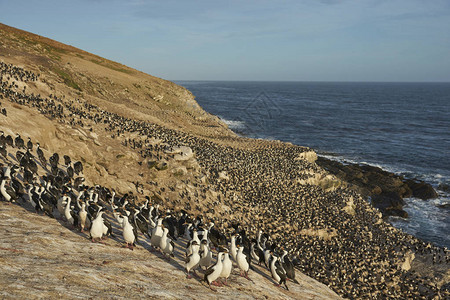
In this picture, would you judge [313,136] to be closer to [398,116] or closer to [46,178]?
[398,116]

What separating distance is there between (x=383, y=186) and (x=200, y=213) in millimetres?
38409

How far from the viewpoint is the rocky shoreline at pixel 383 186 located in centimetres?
4506

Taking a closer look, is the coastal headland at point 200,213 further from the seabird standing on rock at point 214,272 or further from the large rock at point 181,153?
the seabird standing on rock at point 214,272

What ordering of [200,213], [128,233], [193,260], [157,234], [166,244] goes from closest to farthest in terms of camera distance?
[193,260] < [166,244] < [128,233] < [157,234] < [200,213]

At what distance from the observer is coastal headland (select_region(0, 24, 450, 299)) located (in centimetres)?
1158

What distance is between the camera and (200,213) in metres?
25.1

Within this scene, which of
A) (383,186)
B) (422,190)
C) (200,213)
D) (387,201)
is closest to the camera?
(200,213)

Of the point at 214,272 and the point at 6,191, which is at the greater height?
the point at 6,191

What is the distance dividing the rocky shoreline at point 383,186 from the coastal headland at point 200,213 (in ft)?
32.1

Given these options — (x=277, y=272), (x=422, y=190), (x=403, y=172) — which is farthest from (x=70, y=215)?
(x=403, y=172)

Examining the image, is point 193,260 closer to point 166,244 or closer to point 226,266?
point 226,266

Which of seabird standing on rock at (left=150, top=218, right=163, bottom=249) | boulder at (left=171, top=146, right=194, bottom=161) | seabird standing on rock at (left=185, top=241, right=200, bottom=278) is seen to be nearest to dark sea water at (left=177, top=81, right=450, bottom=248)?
boulder at (left=171, top=146, right=194, bottom=161)

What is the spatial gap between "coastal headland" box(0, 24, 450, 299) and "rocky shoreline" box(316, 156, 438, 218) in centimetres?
978

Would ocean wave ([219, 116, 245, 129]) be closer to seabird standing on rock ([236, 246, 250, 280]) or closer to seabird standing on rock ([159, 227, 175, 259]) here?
seabird standing on rock ([236, 246, 250, 280])
